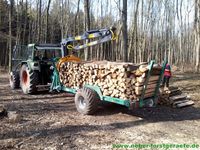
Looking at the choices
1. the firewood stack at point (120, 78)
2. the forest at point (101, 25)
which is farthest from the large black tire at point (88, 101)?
the forest at point (101, 25)

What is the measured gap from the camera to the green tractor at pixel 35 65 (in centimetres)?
974

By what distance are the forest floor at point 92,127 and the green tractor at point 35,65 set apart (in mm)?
1268

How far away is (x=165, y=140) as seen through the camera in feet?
16.9

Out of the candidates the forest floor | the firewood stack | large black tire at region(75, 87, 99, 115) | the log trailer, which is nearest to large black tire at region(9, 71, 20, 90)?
the forest floor

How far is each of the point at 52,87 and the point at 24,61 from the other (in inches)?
88.2

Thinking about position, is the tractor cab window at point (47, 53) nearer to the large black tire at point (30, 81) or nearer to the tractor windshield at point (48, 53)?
the tractor windshield at point (48, 53)

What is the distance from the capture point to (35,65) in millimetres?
9719

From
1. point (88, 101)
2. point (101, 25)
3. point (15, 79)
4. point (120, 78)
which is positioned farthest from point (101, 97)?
point (101, 25)

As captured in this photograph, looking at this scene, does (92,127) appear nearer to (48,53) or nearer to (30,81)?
(30,81)

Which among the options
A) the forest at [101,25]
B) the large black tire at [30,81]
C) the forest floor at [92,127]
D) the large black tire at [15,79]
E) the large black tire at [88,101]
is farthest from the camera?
the forest at [101,25]

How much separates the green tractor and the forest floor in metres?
1.27

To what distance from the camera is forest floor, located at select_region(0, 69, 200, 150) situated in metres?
4.92

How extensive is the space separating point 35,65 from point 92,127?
4791 millimetres

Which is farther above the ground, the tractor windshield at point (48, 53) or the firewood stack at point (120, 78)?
the tractor windshield at point (48, 53)
